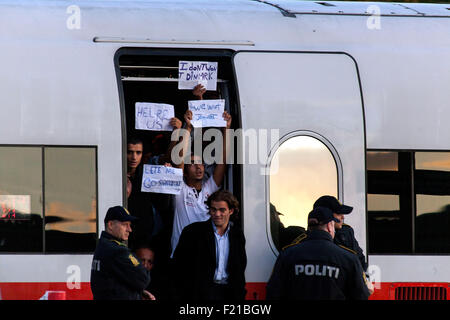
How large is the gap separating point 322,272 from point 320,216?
46 cm

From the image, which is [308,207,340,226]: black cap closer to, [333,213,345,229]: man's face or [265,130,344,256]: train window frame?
[333,213,345,229]: man's face

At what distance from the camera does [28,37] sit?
8141 millimetres

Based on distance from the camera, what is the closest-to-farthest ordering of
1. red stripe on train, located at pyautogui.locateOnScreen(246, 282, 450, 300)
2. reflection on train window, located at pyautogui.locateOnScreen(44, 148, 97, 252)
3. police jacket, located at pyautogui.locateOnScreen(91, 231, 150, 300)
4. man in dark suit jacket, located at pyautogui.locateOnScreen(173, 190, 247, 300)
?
police jacket, located at pyautogui.locateOnScreen(91, 231, 150, 300) < reflection on train window, located at pyautogui.locateOnScreen(44, 148, 97, 252) < man in dark suit jacket, located at pyautogui.locateOnScreen(173, 190, 247, 300) < red stripe on train, located at pyautogui.locateOnScreen(246, 282, 450, 300)

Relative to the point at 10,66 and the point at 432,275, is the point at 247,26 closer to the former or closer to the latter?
the point at 10,66

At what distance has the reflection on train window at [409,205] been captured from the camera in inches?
333

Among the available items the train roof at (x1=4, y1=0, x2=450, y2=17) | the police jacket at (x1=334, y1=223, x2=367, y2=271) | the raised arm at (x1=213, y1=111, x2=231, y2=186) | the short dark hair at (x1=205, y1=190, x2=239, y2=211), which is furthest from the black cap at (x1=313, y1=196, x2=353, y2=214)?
the train roof at (x1=4, y1=0, x2=450, y2=17)

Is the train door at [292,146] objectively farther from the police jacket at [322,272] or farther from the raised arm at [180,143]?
the police jacket at [322,272]

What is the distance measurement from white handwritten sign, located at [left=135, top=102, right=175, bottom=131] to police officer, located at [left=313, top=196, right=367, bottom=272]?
1588 mm

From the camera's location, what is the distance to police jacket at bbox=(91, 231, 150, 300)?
7086 mm

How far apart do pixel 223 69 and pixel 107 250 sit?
2.46 metres

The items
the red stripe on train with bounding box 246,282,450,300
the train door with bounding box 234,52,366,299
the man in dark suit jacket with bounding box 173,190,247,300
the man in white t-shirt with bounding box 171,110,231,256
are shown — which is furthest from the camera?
the man in white t-shirt with bounding box 171,110,231,256

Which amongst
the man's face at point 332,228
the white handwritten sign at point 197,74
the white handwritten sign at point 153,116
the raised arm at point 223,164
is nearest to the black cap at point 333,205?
the man's face at point 332,228
